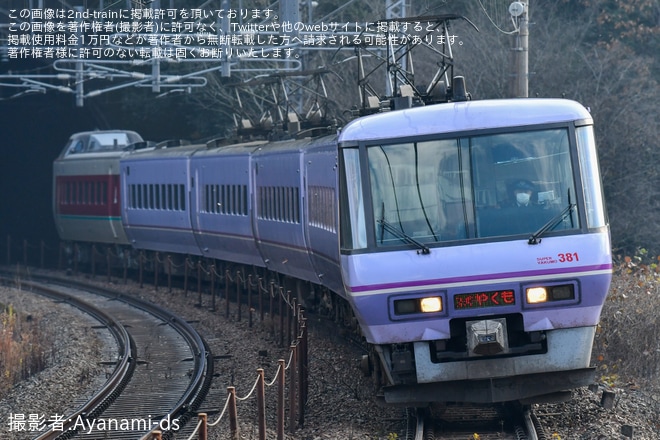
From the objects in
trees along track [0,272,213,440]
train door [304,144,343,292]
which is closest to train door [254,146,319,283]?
train door [304,144,343,292]

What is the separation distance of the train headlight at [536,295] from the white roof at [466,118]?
1.32 meters

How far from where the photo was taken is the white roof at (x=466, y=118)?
9883 mm

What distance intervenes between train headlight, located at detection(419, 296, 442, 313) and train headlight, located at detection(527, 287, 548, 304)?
0.68m

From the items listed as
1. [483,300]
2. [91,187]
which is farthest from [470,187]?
[91,187]


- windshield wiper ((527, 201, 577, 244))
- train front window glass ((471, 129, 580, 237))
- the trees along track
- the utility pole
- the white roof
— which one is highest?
the utility pole

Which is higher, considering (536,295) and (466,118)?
(466,118)

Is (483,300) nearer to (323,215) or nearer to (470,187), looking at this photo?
(470,187)

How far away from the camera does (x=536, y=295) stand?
953 cm

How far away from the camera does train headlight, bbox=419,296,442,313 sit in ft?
31.2

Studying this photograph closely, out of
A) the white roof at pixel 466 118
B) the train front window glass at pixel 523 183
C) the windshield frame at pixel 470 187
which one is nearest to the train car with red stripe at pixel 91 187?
the white roof at pixel 466 118

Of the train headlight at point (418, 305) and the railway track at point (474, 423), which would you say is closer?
the train headlight at point (418, 305)

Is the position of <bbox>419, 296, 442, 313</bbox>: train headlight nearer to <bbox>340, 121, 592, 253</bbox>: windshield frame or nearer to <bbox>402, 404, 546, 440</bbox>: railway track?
<bbox>340, 121, 592, 253</bbox>: windshield frame

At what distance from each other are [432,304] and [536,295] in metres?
0.79

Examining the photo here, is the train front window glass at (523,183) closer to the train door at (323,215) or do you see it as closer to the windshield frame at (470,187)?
the windshield frame at (470,187)
